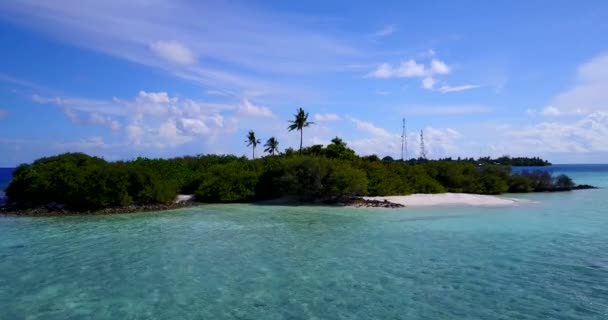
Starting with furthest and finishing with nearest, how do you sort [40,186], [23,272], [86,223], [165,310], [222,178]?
[222,178] < [40,186] < [86,223] < [23,272] < [165,310]

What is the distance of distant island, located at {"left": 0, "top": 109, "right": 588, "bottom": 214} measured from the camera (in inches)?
1341

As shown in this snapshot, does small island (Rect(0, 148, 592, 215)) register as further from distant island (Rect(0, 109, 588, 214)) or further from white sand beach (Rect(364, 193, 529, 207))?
white sand beach (Rect(364, 193, 529, 207))

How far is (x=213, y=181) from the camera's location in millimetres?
40344

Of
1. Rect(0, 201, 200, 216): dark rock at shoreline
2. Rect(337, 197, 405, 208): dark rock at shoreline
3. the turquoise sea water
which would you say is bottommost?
the turquoise sea water

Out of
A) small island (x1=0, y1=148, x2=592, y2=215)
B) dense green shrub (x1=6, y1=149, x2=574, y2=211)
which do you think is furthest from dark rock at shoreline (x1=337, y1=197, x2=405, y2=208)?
dense green shrub (x1=6, y1=149, x2=574, y2=211)

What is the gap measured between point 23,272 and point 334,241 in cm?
1284

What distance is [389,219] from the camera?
2833cm

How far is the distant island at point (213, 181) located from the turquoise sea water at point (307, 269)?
681 cm

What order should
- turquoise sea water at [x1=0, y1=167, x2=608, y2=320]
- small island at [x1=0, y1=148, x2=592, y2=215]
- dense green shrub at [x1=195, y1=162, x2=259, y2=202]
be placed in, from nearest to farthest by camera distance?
turquoise sea water at [x1=0, y1=167, x2=608, y2=320] < small island at [x1=0, y1=148, x2=592, y2=215] < dense green shrub at [x1=195, y1=162, x2=259, y2=202]

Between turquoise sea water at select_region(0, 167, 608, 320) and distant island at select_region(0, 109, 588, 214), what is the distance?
681 cm

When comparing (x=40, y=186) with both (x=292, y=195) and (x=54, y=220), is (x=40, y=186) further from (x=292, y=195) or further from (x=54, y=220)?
(x=292, y=195)

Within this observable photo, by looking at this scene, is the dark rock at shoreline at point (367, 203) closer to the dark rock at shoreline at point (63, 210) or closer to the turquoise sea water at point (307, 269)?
the turquoise sea water at point (307, 269)

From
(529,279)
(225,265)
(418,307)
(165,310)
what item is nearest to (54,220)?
(225,265)

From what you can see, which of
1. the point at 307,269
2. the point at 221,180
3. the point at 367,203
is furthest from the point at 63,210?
the point at 307,269
